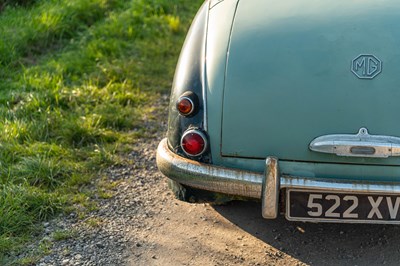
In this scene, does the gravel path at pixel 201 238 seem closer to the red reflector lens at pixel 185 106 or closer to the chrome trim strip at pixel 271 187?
the chrome trim strip at pixel 271 187

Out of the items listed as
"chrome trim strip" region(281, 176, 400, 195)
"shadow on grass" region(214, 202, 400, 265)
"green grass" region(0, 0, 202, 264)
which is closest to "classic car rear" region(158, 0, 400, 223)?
"chrome trim strip" region(281, 176, 400, 195)

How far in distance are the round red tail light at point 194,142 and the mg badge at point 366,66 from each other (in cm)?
80

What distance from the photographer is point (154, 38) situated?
22.2 feet

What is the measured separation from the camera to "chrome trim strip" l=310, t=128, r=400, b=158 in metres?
3.27

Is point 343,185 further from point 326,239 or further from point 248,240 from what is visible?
point 248,240

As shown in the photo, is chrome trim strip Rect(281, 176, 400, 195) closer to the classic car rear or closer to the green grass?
the classic car rear

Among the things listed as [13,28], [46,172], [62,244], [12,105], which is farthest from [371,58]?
[13,28]

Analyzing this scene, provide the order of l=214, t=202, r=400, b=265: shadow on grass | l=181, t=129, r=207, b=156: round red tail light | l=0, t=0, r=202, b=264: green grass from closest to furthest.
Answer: l=181, t=129, r=207, b=156: round red tail light
l=214, t=202, r=400, b=265: shadow on grass
l=0, t=0, r=202, b=264: green grass

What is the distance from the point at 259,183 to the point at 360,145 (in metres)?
0.50

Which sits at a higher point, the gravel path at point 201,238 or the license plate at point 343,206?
the license plate at point 343,206

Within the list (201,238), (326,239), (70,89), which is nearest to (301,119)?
(326,239)

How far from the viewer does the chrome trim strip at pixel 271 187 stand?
331cm

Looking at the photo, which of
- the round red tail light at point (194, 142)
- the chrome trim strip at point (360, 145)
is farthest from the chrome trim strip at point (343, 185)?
the round red tail light at point (194, 142)

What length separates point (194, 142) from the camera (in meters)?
3.48
